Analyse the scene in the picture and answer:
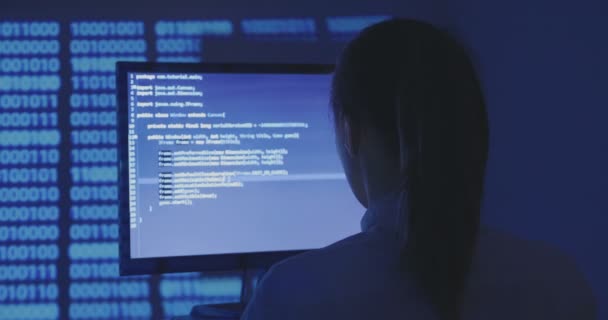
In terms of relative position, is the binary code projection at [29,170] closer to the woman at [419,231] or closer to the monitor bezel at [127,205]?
the monitor bezel at [127,205]

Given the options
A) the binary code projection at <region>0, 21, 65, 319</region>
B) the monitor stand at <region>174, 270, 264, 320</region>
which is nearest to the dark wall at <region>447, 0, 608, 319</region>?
the monitor stand at <region>174, 270, 264, 320</region>

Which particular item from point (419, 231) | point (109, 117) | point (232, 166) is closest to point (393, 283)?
point (419, 231)

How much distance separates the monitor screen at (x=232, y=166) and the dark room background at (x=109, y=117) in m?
0.26

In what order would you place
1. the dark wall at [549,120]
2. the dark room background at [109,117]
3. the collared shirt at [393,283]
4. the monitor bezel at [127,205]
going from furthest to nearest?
the dark room background at [109,117]
the monitor bezel at [127,205]
the dark wall at [549,120]
the collared shirt at [393,283]

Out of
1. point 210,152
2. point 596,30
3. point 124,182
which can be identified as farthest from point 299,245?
point 596,30

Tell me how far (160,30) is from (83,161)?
14.8 inches

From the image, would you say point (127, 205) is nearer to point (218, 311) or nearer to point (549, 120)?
point (218, 311)

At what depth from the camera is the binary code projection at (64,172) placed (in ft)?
4.90

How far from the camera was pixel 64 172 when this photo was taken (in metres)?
1.51

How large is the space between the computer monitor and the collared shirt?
68cm

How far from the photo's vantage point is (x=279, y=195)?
1.38m

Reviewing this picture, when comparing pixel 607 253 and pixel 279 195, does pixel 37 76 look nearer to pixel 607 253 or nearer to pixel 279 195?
pixel 279 195

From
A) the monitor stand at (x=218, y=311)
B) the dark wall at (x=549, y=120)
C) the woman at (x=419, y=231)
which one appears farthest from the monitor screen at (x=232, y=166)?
the woman at (x=419, y=231)

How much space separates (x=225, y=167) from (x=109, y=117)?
38cm
